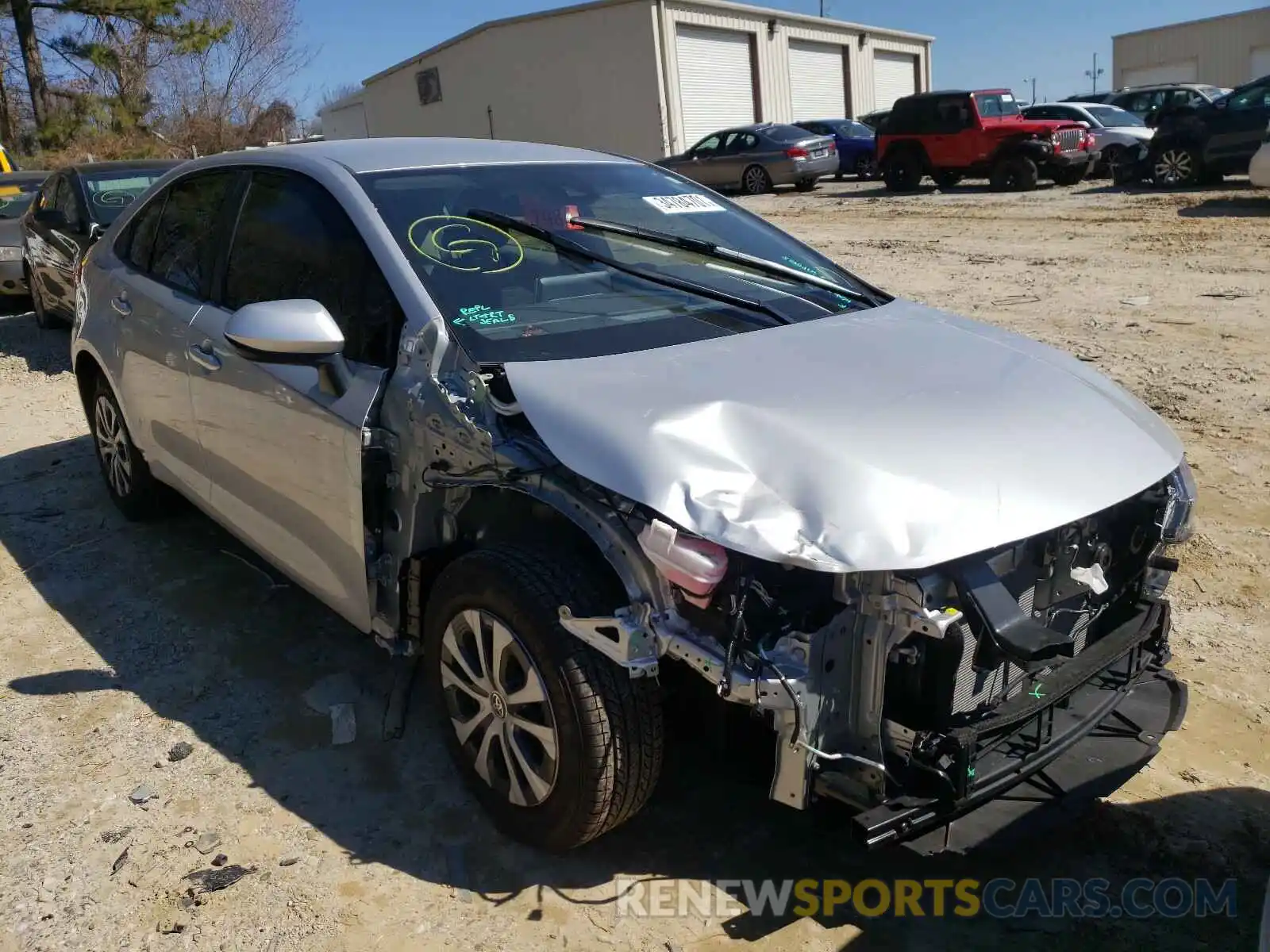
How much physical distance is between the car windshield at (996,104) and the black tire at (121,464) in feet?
55.5

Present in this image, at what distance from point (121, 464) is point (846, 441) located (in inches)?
158

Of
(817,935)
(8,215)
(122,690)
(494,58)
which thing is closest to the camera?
(817,935)

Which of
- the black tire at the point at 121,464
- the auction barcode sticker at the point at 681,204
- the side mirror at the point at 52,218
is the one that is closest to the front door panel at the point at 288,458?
the black tire at the point at 121,464

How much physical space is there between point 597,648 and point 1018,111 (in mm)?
19464

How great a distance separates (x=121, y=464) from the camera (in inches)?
200

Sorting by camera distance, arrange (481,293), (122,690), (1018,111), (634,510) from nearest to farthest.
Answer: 1. (634,510)
2. (481,293)
3. (122,690)
4. (1018,111)

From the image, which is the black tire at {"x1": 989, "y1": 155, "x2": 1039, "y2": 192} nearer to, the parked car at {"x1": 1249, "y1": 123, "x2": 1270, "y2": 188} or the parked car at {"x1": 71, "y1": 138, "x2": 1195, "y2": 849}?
the parked car at {"x1": 1249, "y1": 123, "x2": 1270, "y2": 188}

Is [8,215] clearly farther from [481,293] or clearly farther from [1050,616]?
[1050,616]

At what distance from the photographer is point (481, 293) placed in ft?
9.97

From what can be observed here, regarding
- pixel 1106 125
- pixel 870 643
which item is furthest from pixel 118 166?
pixel 1106 125

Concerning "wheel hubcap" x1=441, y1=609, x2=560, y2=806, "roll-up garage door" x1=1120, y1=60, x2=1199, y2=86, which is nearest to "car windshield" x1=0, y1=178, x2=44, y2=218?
"wheel hubcap" x1=441, y1=609, x2=560, y2=806

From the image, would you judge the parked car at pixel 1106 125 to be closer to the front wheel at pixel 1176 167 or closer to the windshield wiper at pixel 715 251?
the front wheel at pixel 1176 167

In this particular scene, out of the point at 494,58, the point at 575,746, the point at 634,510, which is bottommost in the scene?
the point at 575,746

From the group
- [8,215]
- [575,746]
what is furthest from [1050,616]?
[8,215]
